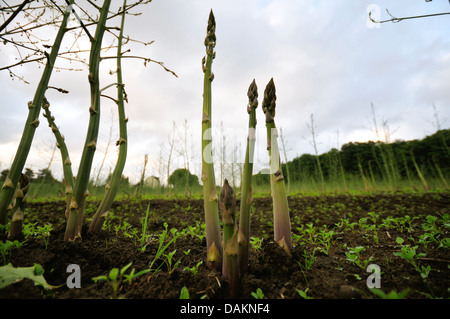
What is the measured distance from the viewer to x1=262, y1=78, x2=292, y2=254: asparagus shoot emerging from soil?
4.23 feet

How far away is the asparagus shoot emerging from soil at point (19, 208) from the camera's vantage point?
1.54 m

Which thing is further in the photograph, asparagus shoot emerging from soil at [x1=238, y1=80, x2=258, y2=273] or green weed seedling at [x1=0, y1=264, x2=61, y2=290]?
asparagus shoot emerging from soil at [x1=238, y1=80, x2=258, y2=273]

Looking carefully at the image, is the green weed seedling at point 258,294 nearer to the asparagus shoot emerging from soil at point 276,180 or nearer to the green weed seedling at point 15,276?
the asparagus shoot emerging from soil at point 276,180

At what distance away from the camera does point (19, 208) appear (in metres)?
1.61

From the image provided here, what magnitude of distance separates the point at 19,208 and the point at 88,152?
28.4 inches

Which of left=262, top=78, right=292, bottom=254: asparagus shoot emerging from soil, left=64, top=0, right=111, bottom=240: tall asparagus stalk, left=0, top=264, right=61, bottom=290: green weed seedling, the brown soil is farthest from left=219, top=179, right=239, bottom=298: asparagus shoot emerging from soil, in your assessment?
left=64, top=0, right=111, bottom=240: tall asparagus stalk

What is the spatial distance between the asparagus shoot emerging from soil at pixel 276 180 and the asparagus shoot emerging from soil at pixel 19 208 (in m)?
1.88

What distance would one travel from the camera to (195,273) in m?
1.15

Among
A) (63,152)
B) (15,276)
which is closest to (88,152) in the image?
(63,152)

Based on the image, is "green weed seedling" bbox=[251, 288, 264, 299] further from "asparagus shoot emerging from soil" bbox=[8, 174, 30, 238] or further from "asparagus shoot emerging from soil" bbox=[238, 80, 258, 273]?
"asparagus shoot emerging from soil" bbox=[8, 174, 30, 238]

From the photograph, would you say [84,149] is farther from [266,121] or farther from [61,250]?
[266,121]

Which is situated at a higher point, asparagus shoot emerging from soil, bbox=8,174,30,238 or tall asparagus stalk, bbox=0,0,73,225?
tall asparagus stalk, bbox=0,0,73,225

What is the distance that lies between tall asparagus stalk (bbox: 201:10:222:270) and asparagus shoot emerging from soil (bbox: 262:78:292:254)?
36 cm
